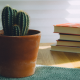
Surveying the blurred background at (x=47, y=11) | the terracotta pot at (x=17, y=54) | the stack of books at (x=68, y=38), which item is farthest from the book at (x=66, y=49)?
the terracotta pot at (x=17, y=54)

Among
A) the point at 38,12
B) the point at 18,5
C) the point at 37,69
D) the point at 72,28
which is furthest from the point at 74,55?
the point at 18,5

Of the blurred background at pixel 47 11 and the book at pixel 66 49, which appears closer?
the book at pixel 66 49

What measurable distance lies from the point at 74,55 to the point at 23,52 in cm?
48

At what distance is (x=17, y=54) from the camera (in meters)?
0.63

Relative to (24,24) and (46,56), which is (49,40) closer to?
(46,56)

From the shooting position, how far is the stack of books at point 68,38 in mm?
1052

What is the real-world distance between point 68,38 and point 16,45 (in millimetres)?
560

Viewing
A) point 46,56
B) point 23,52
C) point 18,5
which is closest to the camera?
point 23,52

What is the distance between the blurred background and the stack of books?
35 cm

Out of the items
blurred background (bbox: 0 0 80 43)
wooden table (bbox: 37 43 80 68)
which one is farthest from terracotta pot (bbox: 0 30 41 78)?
blurred background (bbox: 0 0 80 43)

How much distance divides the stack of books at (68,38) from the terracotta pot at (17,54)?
1.45 feet

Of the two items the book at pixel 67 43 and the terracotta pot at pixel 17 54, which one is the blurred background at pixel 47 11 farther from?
the terracotta pot at pixel 17 54

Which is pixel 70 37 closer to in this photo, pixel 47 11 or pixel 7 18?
pixel 47 11

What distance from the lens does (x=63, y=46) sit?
3.56 feet
